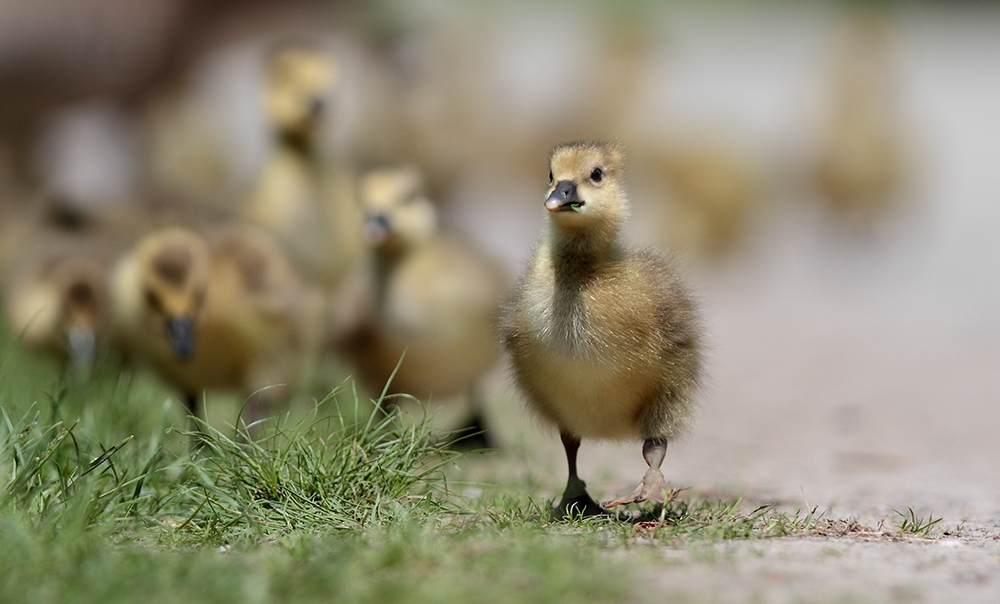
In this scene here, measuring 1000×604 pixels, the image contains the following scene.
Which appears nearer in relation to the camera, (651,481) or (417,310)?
(651,481)

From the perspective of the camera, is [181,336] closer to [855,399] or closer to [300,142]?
[300,142]

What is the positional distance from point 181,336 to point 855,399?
3389mm

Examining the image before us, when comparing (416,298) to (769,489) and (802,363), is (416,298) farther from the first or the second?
(802,363)

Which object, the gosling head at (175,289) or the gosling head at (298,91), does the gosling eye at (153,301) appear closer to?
the gosling head at (175,289)

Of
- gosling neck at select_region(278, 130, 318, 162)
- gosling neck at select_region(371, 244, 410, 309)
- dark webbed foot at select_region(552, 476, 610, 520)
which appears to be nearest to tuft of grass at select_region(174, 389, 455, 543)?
dark webbed foot at select_region(552, 476, 610, 520)

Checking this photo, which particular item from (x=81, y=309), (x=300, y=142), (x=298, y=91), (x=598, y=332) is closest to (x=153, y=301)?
(x=81, y=309)

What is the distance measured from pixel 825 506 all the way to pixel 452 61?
8.88 meters

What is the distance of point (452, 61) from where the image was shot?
40.4 feet

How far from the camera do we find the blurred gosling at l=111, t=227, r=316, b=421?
4.73 meters

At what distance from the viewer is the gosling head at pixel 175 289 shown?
15.2ft

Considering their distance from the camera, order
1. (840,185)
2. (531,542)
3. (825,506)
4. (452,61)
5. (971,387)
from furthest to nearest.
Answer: (452,61) < (840,185) < (971,387) < (825,506) < (531,542)

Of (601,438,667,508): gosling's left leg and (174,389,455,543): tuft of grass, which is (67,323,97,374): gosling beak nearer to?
(174,389,455,543): tuft of grass

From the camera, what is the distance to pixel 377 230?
5.27 m

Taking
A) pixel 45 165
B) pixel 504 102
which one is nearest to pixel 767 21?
pixel 504 102
